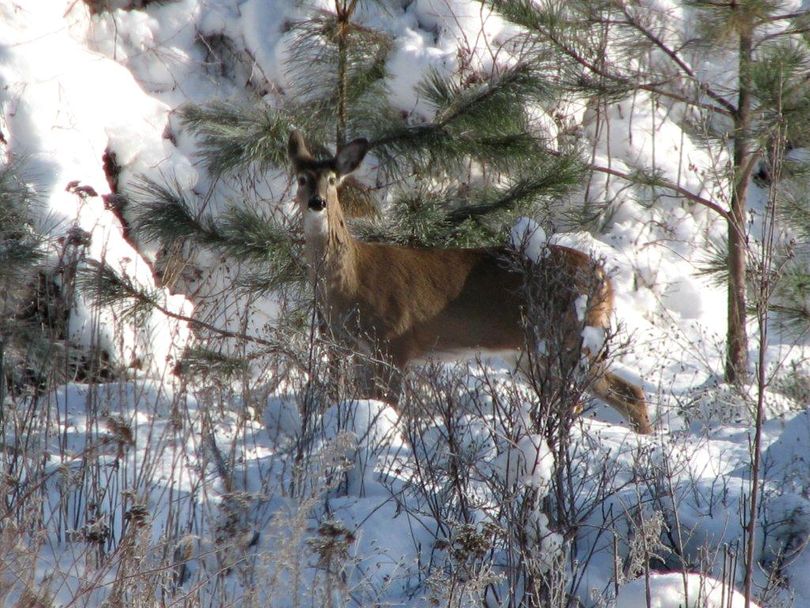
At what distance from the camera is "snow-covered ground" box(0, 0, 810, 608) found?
2.67m

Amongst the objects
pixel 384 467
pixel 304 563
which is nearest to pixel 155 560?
pixel 304 563

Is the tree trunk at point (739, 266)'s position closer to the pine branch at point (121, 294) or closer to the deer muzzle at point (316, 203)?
the deer muzzle at point (316, 203)

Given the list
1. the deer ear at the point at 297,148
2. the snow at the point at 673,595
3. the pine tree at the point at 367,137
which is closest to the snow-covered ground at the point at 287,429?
the snow at the point at 673,595

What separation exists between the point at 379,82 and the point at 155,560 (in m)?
4.74

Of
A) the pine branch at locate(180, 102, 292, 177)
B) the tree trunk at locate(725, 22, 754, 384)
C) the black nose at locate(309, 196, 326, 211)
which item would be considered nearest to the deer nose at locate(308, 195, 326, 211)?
the black nose at locate(309, 196, 326, 211)

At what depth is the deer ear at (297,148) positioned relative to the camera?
6.12m

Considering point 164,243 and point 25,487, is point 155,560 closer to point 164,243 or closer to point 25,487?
point 25,487

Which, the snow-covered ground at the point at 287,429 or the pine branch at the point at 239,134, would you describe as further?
the pine branch at the point at 239,134

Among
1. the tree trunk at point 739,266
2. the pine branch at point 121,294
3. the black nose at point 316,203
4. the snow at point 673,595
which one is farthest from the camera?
the tree trunk at point 739,266

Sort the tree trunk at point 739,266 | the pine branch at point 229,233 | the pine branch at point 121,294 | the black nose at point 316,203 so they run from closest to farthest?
the pine branch at point 121,294 → the black nose at point 316,203 → the pine branch at point 229,233 → the tree trunk at point 739,266

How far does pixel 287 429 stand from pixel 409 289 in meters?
2.22

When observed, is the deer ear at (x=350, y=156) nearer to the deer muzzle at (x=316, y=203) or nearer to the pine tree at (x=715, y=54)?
the deer muzzle at (x=316, y=203)

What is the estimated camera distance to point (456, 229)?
7004 mm

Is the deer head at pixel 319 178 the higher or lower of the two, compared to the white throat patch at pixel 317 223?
higher
